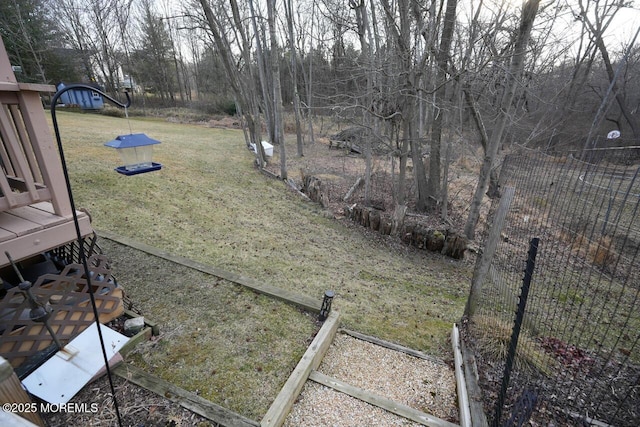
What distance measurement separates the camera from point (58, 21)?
17.6 meters

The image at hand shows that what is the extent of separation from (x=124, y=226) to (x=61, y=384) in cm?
333

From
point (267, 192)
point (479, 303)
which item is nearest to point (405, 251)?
point (479, 303)

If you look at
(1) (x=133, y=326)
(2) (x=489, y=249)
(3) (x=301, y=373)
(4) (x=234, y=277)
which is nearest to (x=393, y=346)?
(3) (x=301, y=373)

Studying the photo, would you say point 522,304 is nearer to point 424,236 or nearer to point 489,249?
point 489,249

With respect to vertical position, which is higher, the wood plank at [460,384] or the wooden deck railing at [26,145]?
the wooden deck railing at [26,145]

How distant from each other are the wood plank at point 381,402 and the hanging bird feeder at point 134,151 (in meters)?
2.74

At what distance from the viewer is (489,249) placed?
312 cm

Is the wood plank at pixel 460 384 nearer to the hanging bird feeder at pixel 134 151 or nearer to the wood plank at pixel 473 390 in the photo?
the wood plank at pixel 473 390

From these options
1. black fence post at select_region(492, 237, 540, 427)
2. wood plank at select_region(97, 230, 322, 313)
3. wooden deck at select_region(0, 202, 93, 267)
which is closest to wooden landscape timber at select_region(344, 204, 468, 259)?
wood plank at select_region(97, 230, 322, 313)

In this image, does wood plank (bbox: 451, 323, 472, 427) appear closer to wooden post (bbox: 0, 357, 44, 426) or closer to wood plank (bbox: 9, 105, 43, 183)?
wooden post (bbox: 0, 357, 44, 426)

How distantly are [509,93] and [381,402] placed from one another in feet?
20.5

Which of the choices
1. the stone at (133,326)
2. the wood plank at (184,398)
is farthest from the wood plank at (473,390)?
the stone at (133,326)

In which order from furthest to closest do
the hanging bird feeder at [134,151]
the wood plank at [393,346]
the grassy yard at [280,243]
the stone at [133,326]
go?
the grassy yard at [280,243], the wood plank at [393,346], the hanging bird feeder at [134,151], the stone at [133,326]

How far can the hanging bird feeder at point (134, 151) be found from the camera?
9.38 ft
